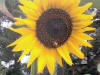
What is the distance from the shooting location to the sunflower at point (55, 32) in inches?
28.7

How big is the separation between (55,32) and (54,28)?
14 mm

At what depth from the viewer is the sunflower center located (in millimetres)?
763

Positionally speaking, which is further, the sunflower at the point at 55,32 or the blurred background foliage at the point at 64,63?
the blurred background foliage at the point at 64,63

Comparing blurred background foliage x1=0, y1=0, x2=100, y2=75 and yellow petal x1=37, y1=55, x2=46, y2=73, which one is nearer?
yellow petal x1=37, y1=55, x2=46, y2=73

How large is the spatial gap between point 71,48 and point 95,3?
0.26 meters

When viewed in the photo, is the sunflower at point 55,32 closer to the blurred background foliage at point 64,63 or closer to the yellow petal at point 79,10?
the yellow petal at point 79,10

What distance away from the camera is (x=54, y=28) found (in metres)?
0.78

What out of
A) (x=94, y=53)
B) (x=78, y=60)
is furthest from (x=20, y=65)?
(x=94, y=53)

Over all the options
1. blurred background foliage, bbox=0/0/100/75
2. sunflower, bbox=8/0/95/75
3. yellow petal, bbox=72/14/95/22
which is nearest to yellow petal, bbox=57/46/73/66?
sunflower, bbox=8/0/95/75

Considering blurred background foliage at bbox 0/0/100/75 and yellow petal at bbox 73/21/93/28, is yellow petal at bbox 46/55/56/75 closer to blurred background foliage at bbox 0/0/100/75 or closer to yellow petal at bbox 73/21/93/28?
yellow petal at bbox 73/21/93/28

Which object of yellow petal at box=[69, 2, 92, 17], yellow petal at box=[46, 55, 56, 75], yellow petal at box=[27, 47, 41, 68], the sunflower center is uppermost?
yellow petal at box=[69, 2, 92, 17]

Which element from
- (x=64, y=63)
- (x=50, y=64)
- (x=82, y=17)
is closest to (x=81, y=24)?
(x=82, y=17)

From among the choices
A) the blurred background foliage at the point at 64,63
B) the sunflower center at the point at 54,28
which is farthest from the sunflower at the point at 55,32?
the blurred background foliage at the point at 64,63

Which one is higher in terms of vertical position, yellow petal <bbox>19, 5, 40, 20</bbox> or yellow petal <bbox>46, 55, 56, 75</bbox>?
yellow petal <bbox>19, 5, 40, 20</bbox>
